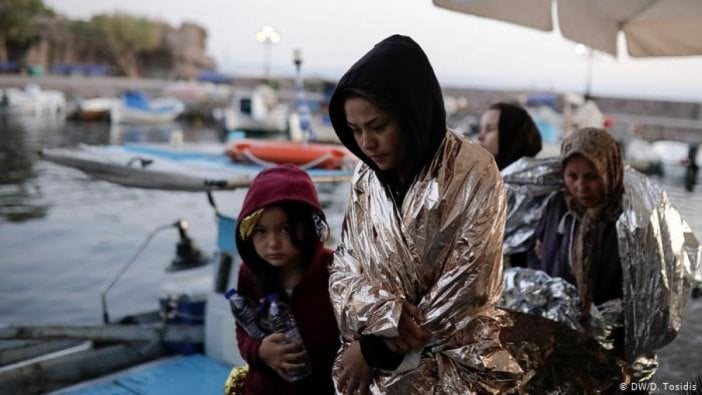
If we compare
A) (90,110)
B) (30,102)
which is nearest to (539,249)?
(90,110)

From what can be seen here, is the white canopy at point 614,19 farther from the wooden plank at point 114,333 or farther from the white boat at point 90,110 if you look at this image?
the white boat at point 90,110

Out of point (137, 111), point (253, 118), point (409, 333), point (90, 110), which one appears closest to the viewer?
point (409, 333)

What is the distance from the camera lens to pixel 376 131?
1447mm

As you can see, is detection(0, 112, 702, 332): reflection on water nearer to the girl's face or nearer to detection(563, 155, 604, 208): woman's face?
detection(563, 155, 604, 208): woman's face

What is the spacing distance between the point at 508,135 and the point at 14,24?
57.0 metres

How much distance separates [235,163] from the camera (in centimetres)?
563

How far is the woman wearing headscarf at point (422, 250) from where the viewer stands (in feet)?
4.56

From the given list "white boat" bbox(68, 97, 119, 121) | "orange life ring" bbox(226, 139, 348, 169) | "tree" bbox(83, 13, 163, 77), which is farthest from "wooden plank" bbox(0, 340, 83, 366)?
"tree" bbox(83, 13, 163, 77)

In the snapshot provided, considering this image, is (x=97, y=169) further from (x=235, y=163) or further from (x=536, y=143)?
(x=536, y=143)

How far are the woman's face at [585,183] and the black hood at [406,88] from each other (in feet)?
3.22

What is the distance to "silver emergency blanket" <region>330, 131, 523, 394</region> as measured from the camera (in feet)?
4.56

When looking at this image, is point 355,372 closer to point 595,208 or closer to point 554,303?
point 554,303

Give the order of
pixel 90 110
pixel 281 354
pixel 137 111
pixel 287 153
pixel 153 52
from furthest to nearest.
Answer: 1. pixel 153 52
2. pixel 90 110
3. pixel 137 111
4. pixel 287 153
5. pixel 281 354

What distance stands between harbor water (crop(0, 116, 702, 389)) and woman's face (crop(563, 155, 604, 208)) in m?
1.01
